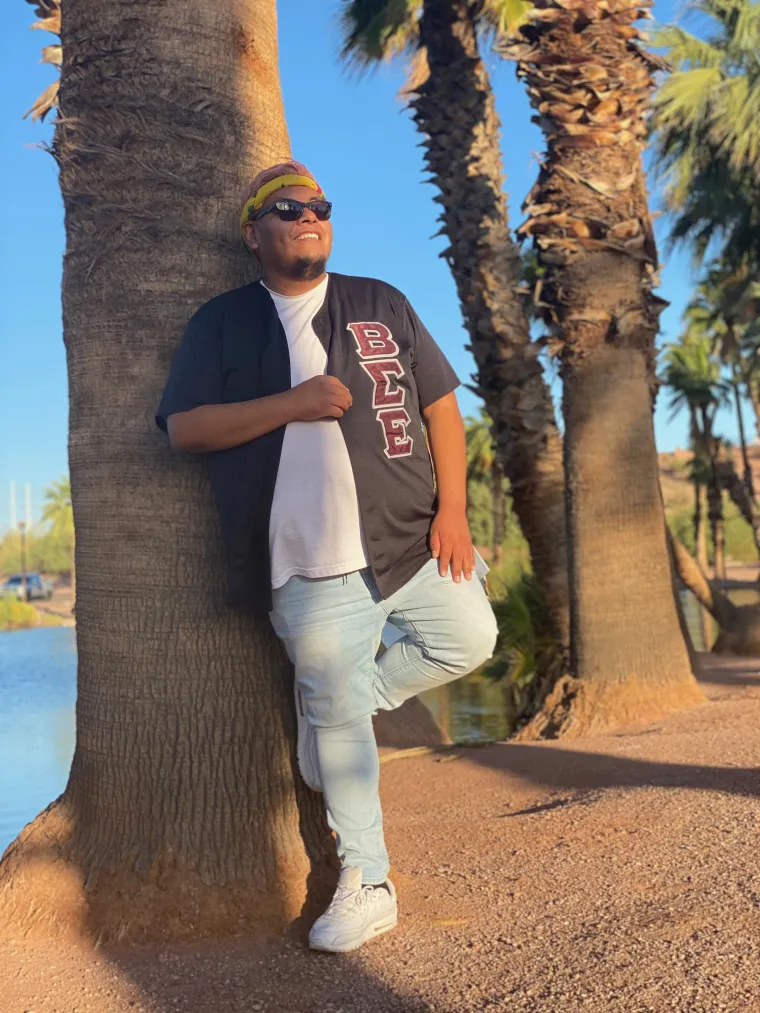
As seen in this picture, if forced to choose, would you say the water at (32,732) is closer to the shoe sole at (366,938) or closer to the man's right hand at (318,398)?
the shoe sole at (366,938)

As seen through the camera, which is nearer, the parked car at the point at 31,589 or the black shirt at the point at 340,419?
the black shirt at the point at 340,419

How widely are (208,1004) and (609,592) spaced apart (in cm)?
479

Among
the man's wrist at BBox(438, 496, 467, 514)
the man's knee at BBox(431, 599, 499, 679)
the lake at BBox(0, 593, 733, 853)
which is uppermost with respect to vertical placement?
the man's wrist at BBox(438, 496, 467, 514)

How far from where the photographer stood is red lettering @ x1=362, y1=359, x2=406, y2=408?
9.56ft

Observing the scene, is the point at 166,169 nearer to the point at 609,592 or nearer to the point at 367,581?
the point at 367,581

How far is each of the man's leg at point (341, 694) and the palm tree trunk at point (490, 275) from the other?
19.4ft

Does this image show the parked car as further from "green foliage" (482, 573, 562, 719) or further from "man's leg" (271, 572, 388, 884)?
"man's leg" (271, 572, 388, 884)

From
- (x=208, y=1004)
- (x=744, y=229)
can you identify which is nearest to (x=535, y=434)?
(x=208, y=1004)

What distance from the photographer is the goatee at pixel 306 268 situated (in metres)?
2.98

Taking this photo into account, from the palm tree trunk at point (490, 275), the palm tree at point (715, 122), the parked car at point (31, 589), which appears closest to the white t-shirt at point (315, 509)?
the palm tree trunk at point (490, 275)

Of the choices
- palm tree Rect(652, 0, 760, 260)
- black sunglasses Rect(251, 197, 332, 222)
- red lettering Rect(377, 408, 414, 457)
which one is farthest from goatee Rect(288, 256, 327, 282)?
palm tree Rect(652, 0, 760, 260)

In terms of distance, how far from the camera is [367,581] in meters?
2.88

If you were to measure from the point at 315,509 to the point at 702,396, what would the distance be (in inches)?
1298

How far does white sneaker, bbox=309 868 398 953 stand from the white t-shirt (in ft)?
2.74
